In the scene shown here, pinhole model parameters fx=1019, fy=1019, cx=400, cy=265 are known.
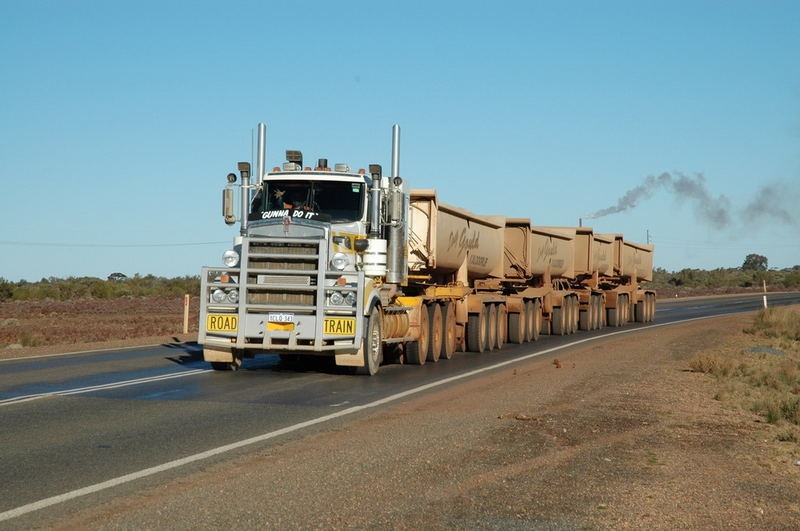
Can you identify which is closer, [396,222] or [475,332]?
[396,222]

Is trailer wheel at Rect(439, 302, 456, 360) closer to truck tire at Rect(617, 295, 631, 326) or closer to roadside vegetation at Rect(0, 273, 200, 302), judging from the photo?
truck tire at Rect(617, 295, 631, 326)

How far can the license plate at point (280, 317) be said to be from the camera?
1652 centimetres

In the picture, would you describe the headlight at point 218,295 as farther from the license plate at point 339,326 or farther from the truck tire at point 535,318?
the truck tire at point 535,318

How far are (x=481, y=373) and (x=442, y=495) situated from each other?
1115 cm

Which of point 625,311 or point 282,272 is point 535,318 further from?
point 282,272

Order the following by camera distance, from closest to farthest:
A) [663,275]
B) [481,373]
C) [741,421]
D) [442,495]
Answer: [442,495], [741,421], [481,373], [663,275]

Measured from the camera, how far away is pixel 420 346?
20562 mm

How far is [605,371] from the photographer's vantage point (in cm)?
1897

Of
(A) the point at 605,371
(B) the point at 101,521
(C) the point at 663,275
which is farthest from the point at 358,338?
(C) the point at 663,275

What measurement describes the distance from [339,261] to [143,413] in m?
5.41

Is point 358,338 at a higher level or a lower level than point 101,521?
higher

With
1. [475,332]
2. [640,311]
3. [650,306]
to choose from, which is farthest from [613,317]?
[475,332]

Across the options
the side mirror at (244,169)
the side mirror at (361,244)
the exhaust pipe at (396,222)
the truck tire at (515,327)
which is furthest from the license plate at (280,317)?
the truck tire at (515,327)

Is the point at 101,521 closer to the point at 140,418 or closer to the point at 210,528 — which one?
the point at 210,528
